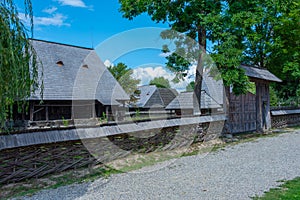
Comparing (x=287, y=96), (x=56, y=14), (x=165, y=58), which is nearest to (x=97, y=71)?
(x=56, y=14)

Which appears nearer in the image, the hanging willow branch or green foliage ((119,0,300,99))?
the hanging willow branch

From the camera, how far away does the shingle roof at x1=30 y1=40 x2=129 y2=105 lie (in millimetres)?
19281

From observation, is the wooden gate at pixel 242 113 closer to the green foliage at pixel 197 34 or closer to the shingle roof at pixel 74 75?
the green foliage at pixel 197 34

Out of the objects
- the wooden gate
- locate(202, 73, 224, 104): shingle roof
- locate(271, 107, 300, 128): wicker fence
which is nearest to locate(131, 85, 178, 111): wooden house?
locate(271, 107, 300, 128): wicker fence

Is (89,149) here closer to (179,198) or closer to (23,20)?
(179,198)

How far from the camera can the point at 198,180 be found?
17.5ft

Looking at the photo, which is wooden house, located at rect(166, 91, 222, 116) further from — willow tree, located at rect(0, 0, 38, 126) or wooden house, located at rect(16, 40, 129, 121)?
willow tree, located at rect(0, 0, 38, 126)

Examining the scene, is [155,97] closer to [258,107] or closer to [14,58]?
[258,107]

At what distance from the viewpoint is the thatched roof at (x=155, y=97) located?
29959mm

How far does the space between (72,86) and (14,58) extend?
1742 centimetres

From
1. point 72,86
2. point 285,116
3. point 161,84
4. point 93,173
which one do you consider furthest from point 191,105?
point 161,84

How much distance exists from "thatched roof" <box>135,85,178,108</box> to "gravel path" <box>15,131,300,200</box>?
72.8 feet

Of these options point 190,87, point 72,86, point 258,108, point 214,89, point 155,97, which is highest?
point 72,86

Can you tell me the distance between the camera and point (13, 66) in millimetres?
Result: 3346
